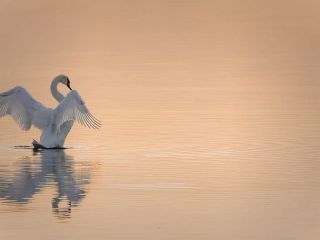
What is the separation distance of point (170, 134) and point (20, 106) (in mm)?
1851

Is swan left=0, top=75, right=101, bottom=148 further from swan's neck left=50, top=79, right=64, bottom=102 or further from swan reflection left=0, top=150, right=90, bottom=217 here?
swan's neck left=50, top=79, right=64, bottom=102

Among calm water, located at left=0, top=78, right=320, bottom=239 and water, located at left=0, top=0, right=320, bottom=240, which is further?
water, located at left=0, top=0, right=320, bottom=240

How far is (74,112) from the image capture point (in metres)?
16.2

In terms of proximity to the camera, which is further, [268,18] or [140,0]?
[140,0]

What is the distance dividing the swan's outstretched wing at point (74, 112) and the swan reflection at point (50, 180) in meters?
0.61

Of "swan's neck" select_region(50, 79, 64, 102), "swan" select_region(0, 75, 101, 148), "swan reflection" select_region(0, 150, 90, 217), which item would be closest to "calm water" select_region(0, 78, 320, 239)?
"swan reflection" select_region(0, 150, 90, 217)

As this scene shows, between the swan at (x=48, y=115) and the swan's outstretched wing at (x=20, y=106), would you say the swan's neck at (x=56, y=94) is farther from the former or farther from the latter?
the swan's outstretched wing at (x=20, y=106)

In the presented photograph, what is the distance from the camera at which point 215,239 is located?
34.2 ft

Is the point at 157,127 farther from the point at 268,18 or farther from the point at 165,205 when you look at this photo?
the point at 268,18

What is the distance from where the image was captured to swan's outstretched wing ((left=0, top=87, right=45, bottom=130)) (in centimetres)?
1692

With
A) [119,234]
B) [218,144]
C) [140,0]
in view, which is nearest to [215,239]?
[119,234]

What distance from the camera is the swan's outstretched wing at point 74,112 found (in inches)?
637

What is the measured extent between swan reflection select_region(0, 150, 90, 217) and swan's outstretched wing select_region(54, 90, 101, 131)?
2.01 feet

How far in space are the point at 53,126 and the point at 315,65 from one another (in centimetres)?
1159
